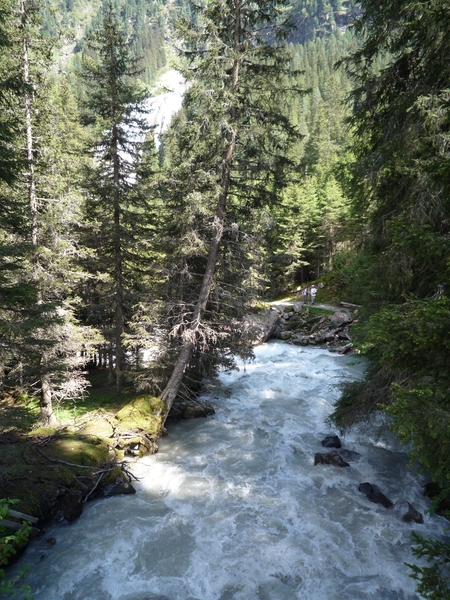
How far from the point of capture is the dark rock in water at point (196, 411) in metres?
13.5

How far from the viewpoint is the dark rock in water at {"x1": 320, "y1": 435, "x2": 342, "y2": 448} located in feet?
36.1

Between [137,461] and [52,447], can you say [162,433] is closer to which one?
[137,461]

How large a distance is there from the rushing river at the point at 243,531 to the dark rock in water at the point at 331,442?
0.28 m

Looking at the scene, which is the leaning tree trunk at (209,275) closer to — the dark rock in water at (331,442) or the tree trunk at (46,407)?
the tree trunk at (46,407)

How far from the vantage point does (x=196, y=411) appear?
13602mm

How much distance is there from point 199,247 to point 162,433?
22.0 ft

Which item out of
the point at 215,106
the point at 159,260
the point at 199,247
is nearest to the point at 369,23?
the point at 215,106

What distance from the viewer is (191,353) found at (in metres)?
12.7

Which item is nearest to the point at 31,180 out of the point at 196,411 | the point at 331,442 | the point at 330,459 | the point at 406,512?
the point at 196,411

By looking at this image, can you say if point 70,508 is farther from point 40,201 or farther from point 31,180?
point 31,180

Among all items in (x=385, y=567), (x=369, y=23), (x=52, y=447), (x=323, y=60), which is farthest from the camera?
(x=323, y=60)

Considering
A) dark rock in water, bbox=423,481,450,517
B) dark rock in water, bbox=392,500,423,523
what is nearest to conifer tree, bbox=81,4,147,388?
dark rock in water, bbox=392,500,423,523

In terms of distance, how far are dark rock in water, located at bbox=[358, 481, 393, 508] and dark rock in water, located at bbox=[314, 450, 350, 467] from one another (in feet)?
3.13

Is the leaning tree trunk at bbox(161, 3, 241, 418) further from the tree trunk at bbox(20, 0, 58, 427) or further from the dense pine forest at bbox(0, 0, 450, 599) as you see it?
the tree trunk at bbox(20, 0, 58, 427)
